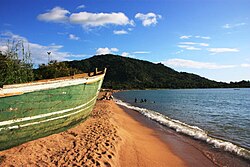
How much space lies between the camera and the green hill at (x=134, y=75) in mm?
143500

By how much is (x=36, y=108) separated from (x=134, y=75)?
151320mm

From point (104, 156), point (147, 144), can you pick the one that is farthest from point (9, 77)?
point (147, 144)

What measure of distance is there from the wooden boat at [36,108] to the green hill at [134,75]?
12425 centimetres

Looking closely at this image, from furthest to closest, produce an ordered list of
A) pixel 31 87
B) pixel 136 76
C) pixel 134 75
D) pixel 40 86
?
pixel 136 76
pixel 134 75
pixel 40 86
pixel 31 87

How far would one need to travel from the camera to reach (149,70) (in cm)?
17638

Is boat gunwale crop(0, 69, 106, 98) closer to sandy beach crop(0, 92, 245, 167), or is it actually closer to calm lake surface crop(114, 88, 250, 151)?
sandy beach crop(0, 92, 245, 167)

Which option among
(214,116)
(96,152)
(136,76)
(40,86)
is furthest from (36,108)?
(136,76)

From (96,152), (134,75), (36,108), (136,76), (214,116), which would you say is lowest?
(214,116)

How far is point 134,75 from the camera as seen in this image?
157000 mm

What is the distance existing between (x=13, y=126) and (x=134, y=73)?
15243 centimetres

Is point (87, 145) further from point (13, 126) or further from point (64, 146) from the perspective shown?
point (13, 126)

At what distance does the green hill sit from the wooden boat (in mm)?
124254

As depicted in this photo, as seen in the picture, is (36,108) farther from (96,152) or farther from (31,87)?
(96,152)

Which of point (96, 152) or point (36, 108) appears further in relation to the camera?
point (96, 152)
